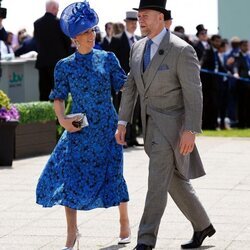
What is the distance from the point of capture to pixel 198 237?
860cm

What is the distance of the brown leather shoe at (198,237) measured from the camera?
8570 mm

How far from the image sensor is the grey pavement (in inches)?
350

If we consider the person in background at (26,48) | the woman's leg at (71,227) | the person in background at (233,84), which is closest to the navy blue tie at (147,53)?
the woman's leg at (71,227)

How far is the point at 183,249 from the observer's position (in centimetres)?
855

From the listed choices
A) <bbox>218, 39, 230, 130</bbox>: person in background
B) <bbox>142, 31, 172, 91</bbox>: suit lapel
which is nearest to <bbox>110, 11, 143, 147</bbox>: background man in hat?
<bbox>218, 39, 230, 130</bbox>: person in background

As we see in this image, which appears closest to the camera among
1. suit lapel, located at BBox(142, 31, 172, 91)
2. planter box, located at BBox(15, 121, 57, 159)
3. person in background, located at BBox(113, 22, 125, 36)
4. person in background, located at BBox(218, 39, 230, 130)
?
suit lapel, located at BBox(142, 31, 172, 91)

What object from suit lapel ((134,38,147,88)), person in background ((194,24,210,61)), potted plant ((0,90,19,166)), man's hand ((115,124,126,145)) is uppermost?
suit lapel ((134,38,147,88))

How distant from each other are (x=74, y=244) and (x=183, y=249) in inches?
31.2

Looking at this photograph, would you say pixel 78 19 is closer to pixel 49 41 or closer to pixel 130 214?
pixel 130 214

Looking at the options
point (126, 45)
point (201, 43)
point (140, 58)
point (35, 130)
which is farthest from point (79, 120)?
point (201, 43)

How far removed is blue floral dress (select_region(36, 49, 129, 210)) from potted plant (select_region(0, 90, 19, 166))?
5759 millimetres

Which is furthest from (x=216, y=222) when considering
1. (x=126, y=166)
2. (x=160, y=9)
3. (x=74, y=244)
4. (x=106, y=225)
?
(x=126, y=166)

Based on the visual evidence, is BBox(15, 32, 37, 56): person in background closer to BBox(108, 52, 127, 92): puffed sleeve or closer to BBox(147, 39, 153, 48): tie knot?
BBox(108, 52, 127, 92): puffed sleeve

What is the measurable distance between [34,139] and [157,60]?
7698 millimetres
